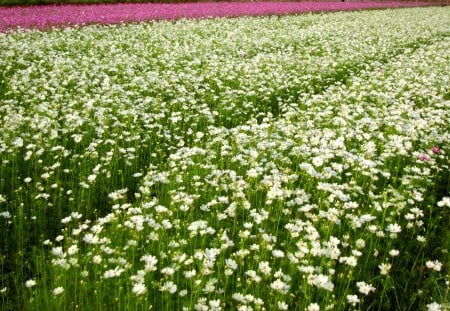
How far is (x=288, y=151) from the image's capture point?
6.61 meters

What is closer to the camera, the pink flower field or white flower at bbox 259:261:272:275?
white flower at bbox 259:261:272:275

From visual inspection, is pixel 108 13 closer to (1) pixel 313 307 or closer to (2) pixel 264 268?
(2) pixel 264 268

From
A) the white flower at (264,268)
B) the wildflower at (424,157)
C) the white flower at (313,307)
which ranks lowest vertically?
the white flower at (313,307)

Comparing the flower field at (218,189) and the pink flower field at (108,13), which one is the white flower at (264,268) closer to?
the flower field at (218,189)

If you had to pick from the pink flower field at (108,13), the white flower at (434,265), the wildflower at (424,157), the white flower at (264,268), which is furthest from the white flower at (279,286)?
the pink flower field at (108,13)

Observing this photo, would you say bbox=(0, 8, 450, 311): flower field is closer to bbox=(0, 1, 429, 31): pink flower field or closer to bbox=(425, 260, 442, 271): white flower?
bbox=(425, 260, 442, 271): white flower

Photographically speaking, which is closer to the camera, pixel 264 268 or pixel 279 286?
pixel 279 286

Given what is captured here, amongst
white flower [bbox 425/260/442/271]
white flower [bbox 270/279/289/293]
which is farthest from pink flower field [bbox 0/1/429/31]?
white flower [bbox 425/260/442/271]

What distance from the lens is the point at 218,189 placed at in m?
5.02

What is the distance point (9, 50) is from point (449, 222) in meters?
12.2

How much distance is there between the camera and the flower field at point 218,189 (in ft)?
12.5

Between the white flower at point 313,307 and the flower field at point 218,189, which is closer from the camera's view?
the white flower at point 313,307

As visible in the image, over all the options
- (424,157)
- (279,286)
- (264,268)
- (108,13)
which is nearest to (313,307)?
(279,286)

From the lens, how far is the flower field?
3797 mm
